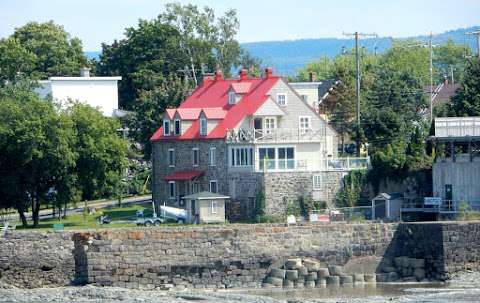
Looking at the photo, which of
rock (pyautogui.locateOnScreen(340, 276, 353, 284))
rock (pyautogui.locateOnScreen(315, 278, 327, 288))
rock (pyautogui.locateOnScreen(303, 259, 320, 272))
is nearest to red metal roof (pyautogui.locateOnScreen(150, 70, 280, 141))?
rock (pyautogui.locateOnScreen(303, 259, 320, 272))

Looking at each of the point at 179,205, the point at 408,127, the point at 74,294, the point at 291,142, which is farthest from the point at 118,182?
the point at 74,294

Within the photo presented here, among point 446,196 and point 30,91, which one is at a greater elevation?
point 30,91

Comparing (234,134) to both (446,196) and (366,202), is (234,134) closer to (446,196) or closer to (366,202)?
(366,202)

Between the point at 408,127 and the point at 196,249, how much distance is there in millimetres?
26424

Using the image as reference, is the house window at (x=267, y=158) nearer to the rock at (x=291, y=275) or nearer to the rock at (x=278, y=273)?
the rock at (x=278, y=273)

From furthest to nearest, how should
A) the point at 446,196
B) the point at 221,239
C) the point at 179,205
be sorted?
the point at 179,205 < the point at 446,196 < the point at 221,239

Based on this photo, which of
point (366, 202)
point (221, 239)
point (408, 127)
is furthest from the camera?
point (408, 127)

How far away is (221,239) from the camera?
178ft

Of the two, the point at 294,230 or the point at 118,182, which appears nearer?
the point at 294,230

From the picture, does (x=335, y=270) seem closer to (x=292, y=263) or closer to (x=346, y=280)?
(x=346, y=280)

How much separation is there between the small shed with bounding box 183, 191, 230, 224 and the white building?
19.7 m

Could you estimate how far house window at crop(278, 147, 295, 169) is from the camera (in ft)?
222

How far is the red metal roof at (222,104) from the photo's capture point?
70.7 metres

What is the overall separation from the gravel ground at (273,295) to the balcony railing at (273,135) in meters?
16.2
